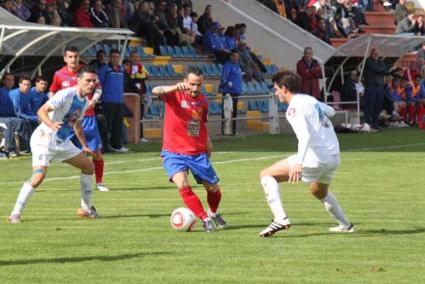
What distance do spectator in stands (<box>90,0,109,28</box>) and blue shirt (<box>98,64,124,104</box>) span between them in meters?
5.30

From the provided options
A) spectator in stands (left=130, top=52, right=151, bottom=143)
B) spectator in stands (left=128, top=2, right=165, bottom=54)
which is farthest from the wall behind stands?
spectator in stands (left=130, top=52, right=151, bottom=143)

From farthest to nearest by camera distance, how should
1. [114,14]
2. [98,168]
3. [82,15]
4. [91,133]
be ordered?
[114,14]
[82,15]
[98,168]
[91,133]

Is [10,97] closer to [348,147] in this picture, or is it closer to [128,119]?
[128,119]

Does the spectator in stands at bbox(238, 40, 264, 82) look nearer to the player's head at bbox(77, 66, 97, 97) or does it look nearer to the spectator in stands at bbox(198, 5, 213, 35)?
the spectator in stands at bbox(198, 5, 213, 35)

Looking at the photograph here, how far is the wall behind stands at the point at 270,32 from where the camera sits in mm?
39875

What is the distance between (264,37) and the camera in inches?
1586

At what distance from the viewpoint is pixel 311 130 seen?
41.1 ft

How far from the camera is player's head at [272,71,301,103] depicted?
12625 mm

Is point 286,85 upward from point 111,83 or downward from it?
upward

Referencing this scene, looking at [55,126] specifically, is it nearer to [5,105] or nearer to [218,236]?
Result: [218,236]

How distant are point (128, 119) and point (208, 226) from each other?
16.2 meters

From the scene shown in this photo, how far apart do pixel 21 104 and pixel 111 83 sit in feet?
6.63

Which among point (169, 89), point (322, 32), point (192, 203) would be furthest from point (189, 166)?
point (322, 32)

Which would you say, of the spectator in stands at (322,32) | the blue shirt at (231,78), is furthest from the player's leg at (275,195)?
the spectator in stands at (322,32)
